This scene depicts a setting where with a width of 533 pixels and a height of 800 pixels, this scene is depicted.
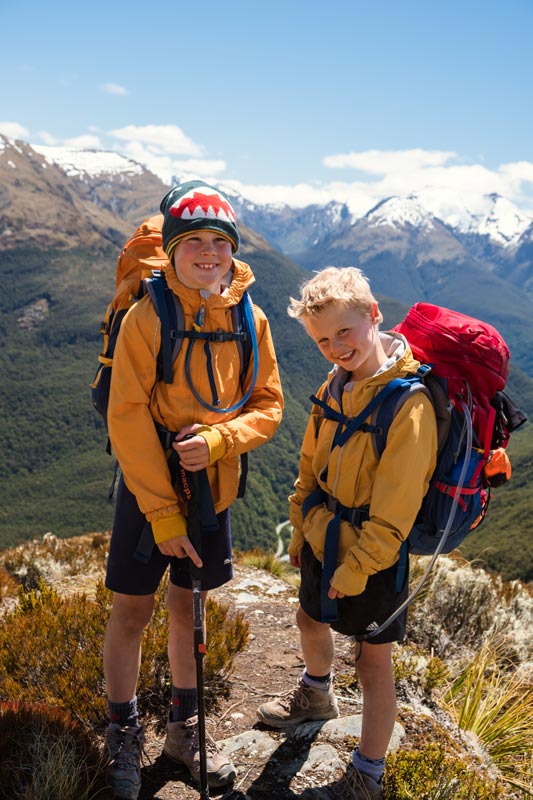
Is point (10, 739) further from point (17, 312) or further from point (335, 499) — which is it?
point (17, 312)

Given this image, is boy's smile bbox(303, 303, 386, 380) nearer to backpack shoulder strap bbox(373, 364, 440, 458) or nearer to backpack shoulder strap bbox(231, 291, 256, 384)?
backpack shoulder strap bbox(373, 364, 440, 458)

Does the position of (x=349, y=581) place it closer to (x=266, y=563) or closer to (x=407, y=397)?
(x=407, y=397)

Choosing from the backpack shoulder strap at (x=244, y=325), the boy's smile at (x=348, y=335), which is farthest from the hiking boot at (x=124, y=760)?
the boy's smile at (x=348, y=335)

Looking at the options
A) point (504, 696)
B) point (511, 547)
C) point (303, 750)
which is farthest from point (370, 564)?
point (511, 547)

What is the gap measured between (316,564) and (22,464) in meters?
135

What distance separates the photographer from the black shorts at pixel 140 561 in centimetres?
280

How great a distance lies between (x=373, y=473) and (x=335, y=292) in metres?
0.84

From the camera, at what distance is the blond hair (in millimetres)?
2664

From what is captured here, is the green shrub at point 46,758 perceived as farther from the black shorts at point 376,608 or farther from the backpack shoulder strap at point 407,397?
the backpack shoulder strap at point 407,397

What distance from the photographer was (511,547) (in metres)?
57.0

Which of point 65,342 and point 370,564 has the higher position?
point 370,564

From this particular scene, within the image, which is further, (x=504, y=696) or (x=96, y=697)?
(x=504, y=696)

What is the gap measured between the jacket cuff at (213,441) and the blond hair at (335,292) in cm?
69

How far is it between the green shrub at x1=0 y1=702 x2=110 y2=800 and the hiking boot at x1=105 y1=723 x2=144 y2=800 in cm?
7
